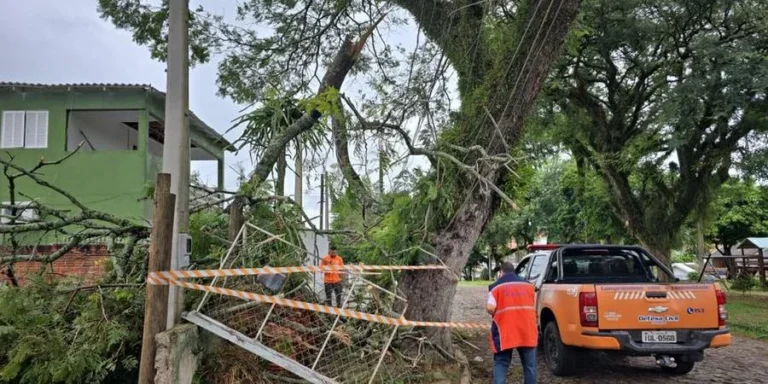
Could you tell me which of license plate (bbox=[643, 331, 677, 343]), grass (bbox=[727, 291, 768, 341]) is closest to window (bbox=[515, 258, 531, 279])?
license plate (bbox=[643, 331, 677, 343])

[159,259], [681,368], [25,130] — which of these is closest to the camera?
[159,259]

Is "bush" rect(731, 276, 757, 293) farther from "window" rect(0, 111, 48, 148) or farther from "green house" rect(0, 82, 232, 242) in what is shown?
"window" rect(0, 111, 48, 148)

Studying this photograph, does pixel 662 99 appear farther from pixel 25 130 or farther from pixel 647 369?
pixel 25 130

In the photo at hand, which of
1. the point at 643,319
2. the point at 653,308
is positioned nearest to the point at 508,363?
the point at 643,319

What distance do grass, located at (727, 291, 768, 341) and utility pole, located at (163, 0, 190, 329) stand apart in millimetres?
10954

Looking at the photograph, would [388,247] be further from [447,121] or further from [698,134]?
[698,134]

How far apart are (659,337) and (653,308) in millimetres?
343

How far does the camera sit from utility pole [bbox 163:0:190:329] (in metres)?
5.48

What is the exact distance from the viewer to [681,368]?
725cm

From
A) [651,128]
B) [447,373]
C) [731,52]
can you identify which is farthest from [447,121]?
[651,128]

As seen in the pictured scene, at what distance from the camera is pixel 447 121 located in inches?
349

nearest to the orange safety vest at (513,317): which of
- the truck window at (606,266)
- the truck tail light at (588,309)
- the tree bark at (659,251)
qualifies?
the truck tail light at (588,309)

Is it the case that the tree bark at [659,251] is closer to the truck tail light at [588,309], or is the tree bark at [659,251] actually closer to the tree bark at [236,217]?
the truck tail light at [588,309]

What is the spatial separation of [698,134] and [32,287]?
→ 46.7ft
